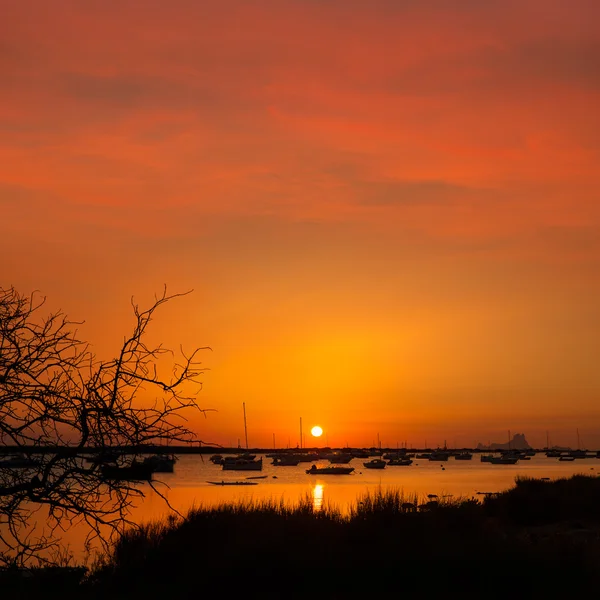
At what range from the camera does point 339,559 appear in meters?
15.7

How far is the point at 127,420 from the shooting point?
6895mm

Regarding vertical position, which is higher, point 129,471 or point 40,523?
point 129,471

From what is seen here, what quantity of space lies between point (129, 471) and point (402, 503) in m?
15.0

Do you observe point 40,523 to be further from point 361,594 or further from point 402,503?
point 361,594

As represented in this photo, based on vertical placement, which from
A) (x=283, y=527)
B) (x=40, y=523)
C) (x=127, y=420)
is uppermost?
(x=127, y=420)

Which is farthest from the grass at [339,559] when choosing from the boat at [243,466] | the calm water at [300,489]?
the boat at [243,466]

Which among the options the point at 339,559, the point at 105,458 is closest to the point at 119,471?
the point at 105,458

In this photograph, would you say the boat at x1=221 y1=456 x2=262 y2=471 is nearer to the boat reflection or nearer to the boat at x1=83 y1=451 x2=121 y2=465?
the boat reflection

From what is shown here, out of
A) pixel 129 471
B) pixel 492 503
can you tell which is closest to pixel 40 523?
pixel 492 503

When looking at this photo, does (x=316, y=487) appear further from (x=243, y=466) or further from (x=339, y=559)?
(x=339, y=559)

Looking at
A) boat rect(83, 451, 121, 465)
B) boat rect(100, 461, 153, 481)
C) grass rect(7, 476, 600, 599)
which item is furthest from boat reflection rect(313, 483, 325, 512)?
boat rect(83, 451, 121, 465)

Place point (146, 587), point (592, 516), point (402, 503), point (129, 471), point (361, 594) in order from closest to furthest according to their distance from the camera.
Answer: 1. point (129, 471)
2. point (361, 594)
3. point (146, 587)
4. point (402, 503)
5. point (592, 516)

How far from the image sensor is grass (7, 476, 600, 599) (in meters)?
14.7

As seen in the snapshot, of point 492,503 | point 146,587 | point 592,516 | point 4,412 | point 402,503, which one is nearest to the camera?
point 4,412
